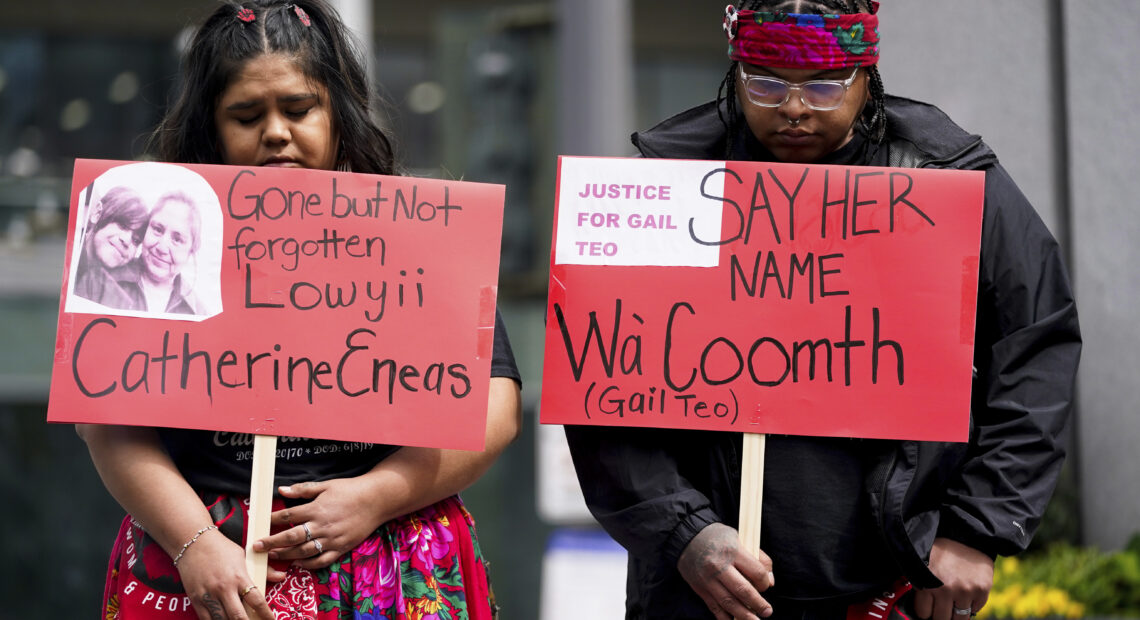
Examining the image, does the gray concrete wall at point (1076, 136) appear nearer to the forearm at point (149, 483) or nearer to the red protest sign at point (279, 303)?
the red protest sign at point (279, 303)

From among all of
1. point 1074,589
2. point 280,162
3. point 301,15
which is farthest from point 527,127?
point 280,162

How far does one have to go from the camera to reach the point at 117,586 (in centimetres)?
240

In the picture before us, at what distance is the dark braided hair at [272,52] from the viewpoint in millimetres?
2467

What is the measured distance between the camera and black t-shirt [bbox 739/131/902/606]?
2291 mm

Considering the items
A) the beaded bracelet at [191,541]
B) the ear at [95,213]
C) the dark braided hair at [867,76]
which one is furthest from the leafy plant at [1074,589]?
the ear at [95,213]

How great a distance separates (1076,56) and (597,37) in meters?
2.40

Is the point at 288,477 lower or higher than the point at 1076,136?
lower

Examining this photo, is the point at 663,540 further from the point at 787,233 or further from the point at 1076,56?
the point at 1076,56

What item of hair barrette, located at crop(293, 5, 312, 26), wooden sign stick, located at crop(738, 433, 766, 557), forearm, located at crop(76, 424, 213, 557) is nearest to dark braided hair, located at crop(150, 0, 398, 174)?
hair barrette, located at crop(293, 5, 312, 26)

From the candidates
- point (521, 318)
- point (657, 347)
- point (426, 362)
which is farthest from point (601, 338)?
point (521, 318)

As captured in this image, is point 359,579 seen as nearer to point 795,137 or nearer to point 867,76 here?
point 795,137

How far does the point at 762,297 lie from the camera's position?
7.76ft

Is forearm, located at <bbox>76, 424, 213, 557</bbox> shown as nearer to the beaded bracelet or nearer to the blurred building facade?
the beaded bracelet

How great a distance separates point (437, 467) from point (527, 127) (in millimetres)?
4548
